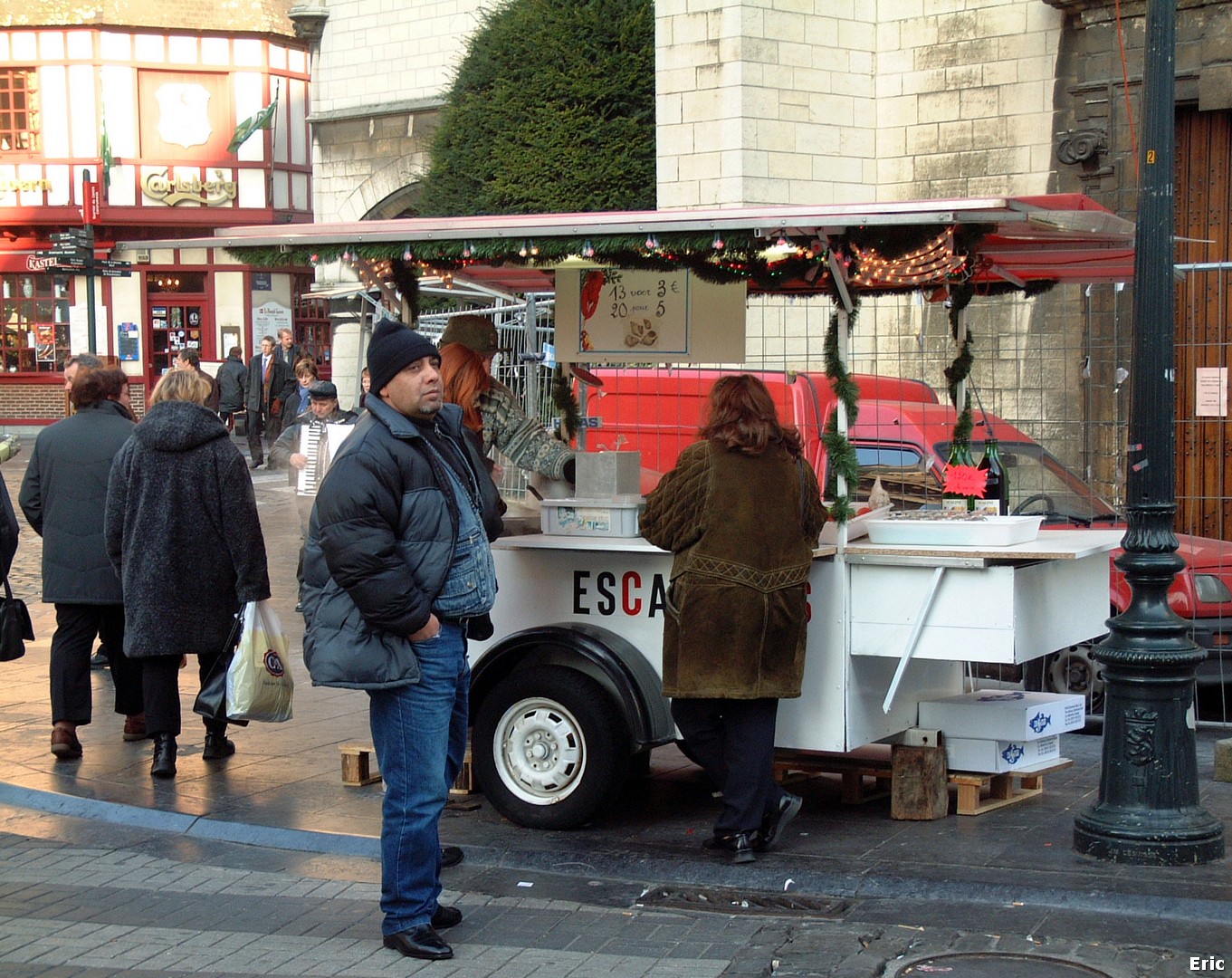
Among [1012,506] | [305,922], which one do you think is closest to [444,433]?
[305,922]

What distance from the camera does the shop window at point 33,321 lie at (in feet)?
114

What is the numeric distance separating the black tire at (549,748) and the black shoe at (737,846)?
1.71ft

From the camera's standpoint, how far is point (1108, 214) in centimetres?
645

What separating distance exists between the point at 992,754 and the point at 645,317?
2662 millimetres

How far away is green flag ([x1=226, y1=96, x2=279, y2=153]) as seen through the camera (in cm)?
3491

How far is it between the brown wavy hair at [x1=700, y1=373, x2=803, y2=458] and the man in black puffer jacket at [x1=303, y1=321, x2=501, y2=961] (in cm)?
114

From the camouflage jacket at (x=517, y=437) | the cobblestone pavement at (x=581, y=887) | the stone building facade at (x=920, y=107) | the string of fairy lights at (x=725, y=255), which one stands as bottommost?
the cobblestone pavement at (x=581, y=887)

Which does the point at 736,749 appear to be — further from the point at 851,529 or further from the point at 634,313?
the point at 634,313

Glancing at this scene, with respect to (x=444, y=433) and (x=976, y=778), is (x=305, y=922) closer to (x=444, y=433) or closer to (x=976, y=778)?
(x=444, y=433)

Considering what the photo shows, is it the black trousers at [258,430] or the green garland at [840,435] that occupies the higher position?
the green garland at [840,435]

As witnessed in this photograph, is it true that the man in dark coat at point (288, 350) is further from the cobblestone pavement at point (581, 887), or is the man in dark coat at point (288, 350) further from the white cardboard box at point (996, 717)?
the white cardboard box at point (996, 717)

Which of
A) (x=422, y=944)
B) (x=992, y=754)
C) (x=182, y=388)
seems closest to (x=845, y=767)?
(x=992, y=754)

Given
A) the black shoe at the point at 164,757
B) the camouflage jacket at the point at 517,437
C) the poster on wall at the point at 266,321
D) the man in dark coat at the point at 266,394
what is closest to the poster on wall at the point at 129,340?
the poster on wall at the point at 266,321

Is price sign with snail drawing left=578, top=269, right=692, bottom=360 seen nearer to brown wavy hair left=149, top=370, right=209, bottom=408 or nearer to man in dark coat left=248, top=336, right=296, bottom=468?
brown wavy hair left=149, top=370, right=209, bottom=408
